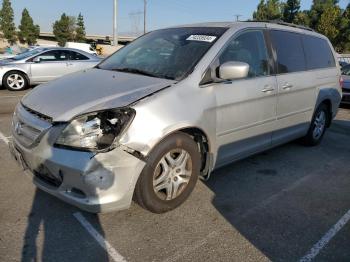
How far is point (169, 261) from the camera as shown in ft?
8.95

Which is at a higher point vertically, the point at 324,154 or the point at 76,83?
the point at 76,83

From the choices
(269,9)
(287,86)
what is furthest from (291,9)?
(287,86)

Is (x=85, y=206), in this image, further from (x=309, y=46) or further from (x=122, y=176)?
(x=309, y=46)

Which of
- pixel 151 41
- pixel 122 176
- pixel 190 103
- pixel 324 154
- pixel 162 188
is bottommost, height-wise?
pixel 324 154

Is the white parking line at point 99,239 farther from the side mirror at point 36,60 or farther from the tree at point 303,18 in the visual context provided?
the tree at point 303,18

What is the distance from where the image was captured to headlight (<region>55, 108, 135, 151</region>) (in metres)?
2.83

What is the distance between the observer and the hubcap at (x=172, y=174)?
3211 mm

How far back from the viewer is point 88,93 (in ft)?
10.6

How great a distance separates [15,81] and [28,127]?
8799 mm

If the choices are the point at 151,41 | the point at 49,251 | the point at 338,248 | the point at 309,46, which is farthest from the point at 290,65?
the point at 49,251

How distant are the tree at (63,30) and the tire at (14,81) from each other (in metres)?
83.1

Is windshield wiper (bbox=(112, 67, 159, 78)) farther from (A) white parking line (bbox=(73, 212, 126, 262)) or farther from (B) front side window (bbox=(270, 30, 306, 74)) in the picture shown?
(B) front side window (bbox=(270, 30, 306, 74))

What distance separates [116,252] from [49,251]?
0.51m

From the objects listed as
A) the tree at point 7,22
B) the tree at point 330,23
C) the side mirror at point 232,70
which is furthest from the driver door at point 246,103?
the tree at point 7,22
